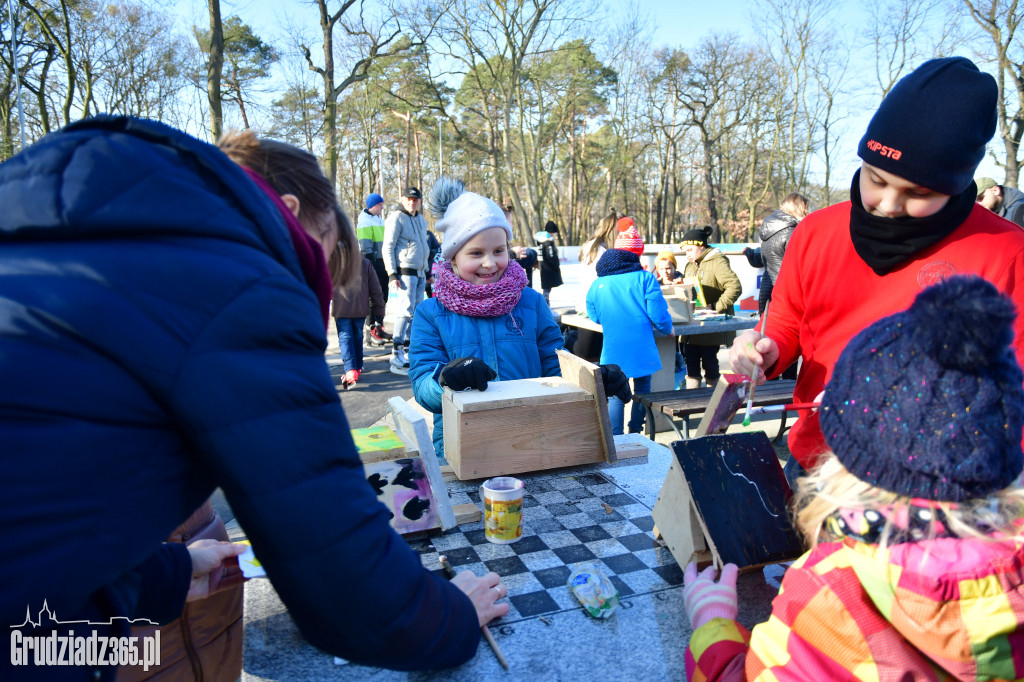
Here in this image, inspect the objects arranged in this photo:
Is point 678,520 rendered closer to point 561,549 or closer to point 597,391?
point 561,549

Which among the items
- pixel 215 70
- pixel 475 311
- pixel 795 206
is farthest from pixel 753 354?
pixel 215 70

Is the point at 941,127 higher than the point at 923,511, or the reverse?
the point at 941,127

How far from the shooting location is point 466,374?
6.99 ft

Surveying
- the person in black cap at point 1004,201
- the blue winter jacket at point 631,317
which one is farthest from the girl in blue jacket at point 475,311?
the person in black cap at point 1004,201

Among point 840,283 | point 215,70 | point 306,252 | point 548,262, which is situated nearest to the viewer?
point 306,252

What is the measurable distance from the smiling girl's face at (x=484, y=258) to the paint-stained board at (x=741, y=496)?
1185mm

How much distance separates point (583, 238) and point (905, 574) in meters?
40.8

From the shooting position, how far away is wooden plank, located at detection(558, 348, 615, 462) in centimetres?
219

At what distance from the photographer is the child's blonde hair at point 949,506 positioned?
96 cm

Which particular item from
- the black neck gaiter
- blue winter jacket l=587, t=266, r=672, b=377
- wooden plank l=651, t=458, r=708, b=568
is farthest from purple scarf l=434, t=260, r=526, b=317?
blue winter jacket l=587, t=266, r=672, b=377

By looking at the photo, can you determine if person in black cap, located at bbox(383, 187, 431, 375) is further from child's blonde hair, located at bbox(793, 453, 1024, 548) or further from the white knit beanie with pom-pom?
child's blonde hair, located at bbox(793, 453, 1024, 548)

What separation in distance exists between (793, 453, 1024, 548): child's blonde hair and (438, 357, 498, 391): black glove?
121 cm

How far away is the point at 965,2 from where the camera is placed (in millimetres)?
16203

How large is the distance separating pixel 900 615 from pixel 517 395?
1317 millimetres
